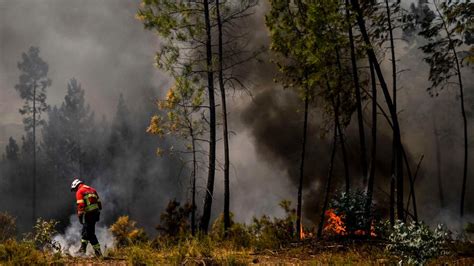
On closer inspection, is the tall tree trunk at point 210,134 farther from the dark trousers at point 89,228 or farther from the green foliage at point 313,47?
the dark trousers at point 89,228

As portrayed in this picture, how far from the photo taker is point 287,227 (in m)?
12.8

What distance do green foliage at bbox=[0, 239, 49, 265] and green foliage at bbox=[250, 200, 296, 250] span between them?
4.59 meters

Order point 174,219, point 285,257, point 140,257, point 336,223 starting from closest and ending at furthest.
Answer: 1. point 140,257
2. point 285,257
3. point 336,223
4. point 174,219

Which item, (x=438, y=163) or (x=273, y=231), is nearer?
(x=273, y=231)

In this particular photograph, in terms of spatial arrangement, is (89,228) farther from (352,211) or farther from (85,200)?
(352,211)

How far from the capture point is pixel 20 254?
7.61 m

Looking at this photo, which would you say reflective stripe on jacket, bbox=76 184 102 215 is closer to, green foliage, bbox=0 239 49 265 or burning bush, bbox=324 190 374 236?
green foliage, bbox=0 239 49 265

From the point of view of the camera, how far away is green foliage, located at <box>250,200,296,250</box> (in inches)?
405

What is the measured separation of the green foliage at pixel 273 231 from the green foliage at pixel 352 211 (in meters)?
1.44

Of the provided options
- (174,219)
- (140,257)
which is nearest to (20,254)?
(140,257)

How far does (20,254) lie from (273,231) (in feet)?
20.5

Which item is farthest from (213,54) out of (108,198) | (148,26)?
(108,198)

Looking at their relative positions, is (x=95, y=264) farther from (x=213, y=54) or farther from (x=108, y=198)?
(x=108, y=198)

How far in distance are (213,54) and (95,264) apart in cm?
771
